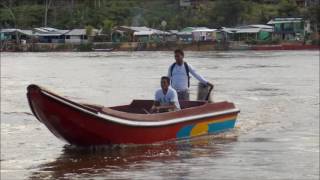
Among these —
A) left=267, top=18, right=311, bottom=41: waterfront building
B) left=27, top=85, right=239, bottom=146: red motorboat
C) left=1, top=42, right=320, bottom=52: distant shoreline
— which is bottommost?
left=1, top=42, right=320, bottom=52: distant shoreline

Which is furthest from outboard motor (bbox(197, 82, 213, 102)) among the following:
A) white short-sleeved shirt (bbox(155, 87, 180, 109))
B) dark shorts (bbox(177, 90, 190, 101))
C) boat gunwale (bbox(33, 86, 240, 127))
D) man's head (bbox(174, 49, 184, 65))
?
white short-sleeved shirt (bbox(155, 87, 180, 109))

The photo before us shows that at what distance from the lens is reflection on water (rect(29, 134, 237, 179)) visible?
1173 centimetres

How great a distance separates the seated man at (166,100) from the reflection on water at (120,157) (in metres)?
0.70

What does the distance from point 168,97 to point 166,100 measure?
8cm

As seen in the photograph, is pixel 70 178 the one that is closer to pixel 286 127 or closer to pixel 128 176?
pixel 128 176

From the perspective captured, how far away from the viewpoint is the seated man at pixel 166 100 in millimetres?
14094

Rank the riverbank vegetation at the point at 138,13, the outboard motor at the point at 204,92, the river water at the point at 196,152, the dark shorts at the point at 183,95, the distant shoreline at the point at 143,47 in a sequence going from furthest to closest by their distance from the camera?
the riverbank vegetation at the point at 138,13 < the distant shoreline at the point at 143,47 < the outboard motor at the point at 204,92 < the dark shorts at the point at 183,95 < the river water at the point at 196,152

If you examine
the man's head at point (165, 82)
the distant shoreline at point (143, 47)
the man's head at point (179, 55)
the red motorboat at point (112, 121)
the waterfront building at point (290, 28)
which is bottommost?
the distant shoreline at point (143, 47)

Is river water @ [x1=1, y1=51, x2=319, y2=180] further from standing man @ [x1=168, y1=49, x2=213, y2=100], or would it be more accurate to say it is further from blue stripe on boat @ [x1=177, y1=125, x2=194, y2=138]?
standing man @ [x1=168, y1=49, x2=213, y2=100]

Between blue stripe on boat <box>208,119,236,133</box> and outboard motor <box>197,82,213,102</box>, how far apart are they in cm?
58

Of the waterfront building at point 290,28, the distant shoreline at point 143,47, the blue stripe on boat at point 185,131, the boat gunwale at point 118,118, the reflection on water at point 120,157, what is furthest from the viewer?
the waterfront building at point 290,28

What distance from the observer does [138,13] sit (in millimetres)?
107562

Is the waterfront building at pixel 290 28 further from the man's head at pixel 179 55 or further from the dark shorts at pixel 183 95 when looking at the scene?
the man's head at pixel 179 55

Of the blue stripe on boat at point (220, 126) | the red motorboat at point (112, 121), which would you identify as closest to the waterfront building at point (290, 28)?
the blue stripe on boat at point (220, 126)
